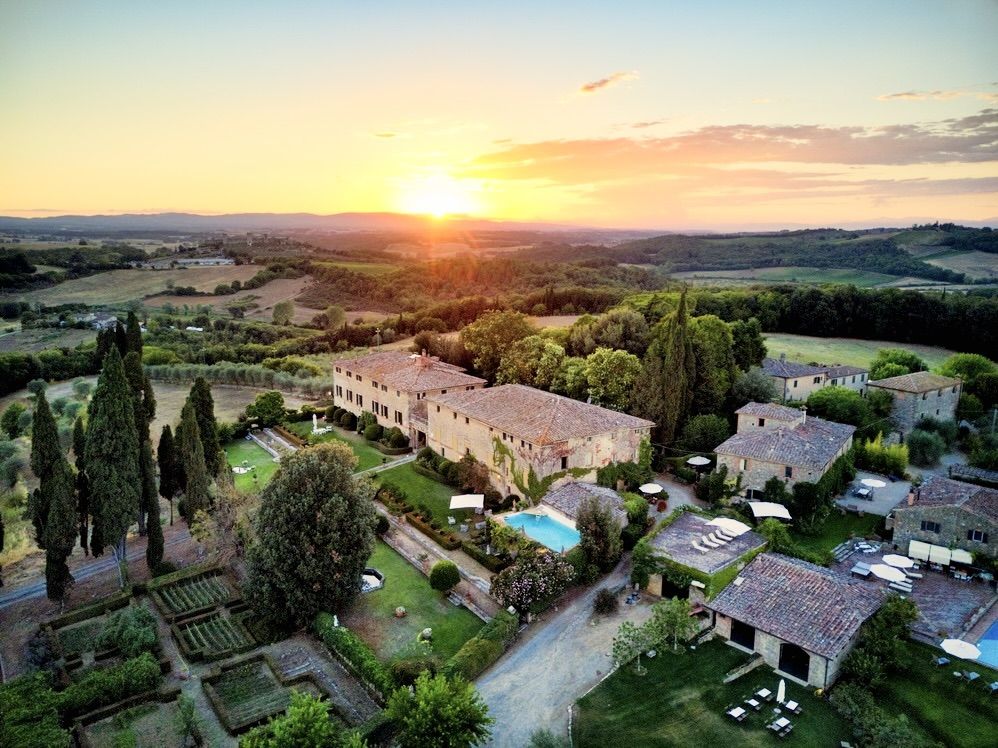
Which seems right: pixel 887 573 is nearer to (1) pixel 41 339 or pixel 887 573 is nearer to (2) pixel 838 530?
(2) pixel 838 530

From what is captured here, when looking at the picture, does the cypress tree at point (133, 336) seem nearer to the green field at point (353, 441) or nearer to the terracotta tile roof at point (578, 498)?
the green field at point (353, 441)

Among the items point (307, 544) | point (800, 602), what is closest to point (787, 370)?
point (800, 602)

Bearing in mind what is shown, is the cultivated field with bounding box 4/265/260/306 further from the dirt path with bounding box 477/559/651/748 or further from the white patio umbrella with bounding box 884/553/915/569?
the white patio umbrella with bounding box 884/553/915/569

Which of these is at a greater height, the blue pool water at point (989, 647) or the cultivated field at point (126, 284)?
the cultivated field at point (126, 284)

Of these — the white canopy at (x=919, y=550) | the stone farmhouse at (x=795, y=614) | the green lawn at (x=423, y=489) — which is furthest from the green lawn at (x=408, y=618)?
the white canopy at (x=919, y=550)

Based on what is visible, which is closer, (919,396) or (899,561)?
(899,561)

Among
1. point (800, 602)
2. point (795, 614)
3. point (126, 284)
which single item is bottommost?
point (795, 614)
